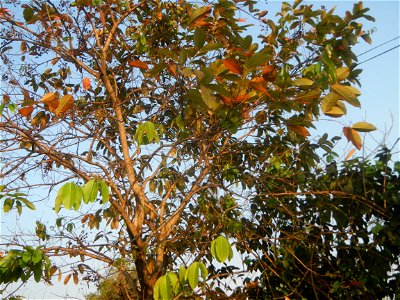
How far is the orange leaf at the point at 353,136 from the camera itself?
1908mm

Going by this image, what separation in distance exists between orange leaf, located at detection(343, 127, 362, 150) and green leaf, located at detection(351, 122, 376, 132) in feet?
0.06

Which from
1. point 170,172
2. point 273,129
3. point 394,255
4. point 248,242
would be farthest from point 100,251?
point 394,255

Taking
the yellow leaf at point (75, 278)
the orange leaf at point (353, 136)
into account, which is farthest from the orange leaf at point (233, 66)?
the yellow leaf at point (75, 278)

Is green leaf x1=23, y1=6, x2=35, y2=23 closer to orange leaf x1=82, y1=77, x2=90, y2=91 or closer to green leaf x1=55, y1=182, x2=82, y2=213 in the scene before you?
orange leaf x1=82, y1=77, x2=90, y2=91

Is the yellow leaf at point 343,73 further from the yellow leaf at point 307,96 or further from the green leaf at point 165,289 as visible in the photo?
the green leaf at point 165,289

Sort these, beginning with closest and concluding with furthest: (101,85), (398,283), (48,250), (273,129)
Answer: (48,250)
(398,283)
(273,129)
(101,85)

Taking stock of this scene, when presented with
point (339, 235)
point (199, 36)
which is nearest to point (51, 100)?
point (199, 36)

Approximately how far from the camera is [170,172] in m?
3.21

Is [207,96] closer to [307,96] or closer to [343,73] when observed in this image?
[307,96]

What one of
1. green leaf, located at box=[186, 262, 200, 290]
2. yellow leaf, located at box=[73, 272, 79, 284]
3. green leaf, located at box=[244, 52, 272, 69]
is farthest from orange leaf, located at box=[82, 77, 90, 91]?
green leaf, located at box=[186, 262, 200, 290]

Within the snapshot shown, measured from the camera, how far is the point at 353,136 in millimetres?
1916

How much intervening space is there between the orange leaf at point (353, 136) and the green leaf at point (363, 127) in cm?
2

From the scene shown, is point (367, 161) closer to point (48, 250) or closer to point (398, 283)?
point (398, 283)

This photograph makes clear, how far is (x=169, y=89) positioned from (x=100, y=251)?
4.11 ft
